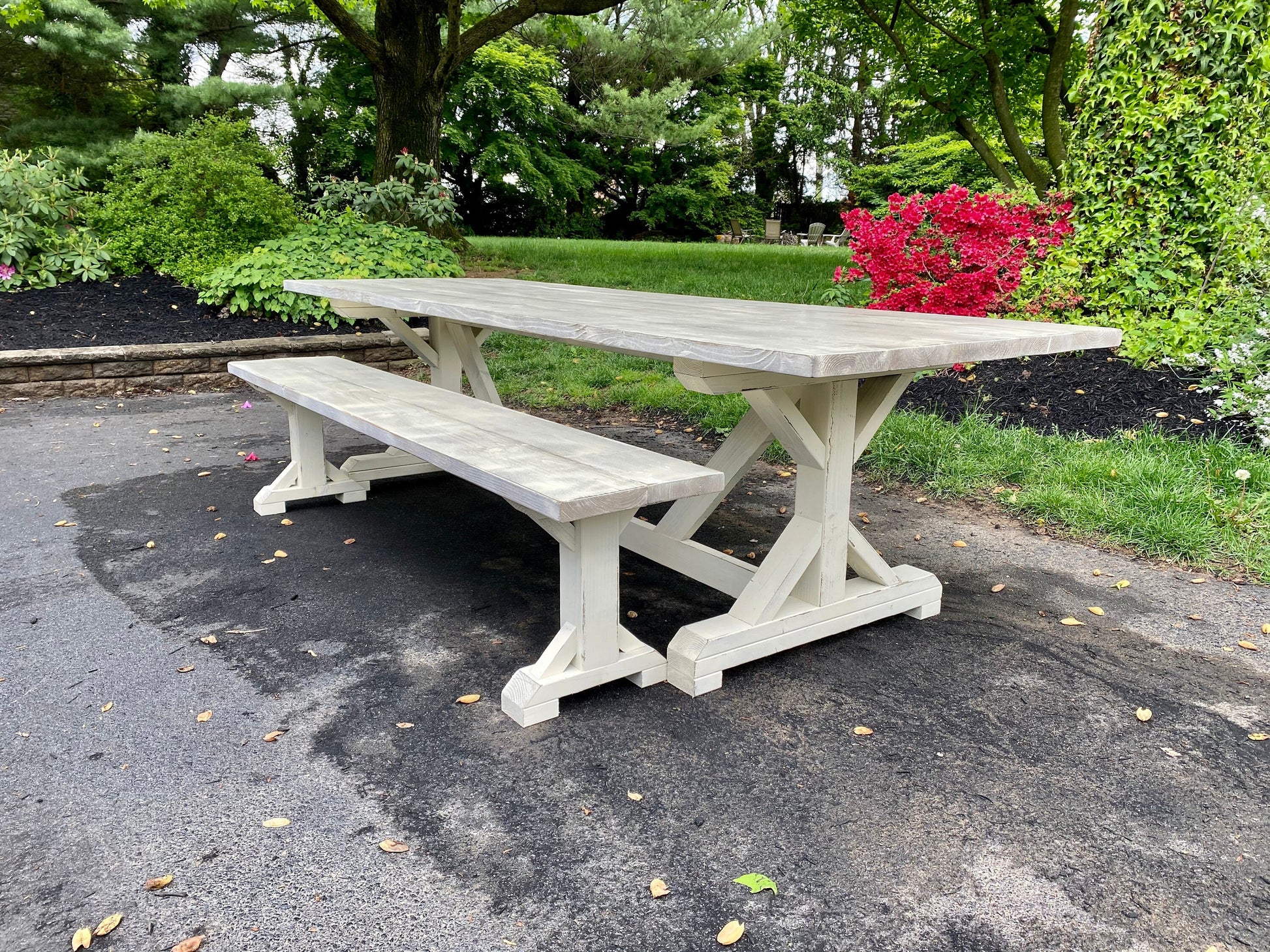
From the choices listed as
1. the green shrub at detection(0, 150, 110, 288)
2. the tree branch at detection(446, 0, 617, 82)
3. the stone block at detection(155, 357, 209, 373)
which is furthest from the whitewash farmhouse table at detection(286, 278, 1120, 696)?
the tree branch at detection(446, 0, 617, 82)

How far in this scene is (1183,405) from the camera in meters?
4.59

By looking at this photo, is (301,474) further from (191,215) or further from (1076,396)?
(191,215)

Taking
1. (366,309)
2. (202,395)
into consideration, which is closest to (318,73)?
(202,395)

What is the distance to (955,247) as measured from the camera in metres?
5.98

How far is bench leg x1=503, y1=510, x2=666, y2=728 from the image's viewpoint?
230 centimetres

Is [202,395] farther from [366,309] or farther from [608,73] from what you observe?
[608,73]

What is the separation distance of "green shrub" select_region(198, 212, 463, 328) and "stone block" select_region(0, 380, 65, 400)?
1409mm

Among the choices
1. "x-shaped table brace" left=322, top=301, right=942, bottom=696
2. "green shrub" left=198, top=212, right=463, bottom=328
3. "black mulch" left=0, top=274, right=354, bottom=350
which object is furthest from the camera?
"green shrub" left=198, top=212, right=463, bottom=328

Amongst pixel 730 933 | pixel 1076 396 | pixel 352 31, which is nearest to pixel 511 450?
pixel 730 933

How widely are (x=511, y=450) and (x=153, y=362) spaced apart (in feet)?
16.6

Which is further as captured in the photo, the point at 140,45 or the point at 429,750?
the point at 140,45

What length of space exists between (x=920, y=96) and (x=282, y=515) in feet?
32.8

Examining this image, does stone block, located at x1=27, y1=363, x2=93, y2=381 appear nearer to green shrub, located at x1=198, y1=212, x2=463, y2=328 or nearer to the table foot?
green shrub, located at x1=198, y1=212, x2=463, y2=328

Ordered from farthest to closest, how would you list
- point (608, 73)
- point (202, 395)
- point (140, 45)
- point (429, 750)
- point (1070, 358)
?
point (608, 73), point (140, 45), point (202, 395), point (1070, 358), point (429, 750)
